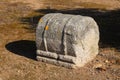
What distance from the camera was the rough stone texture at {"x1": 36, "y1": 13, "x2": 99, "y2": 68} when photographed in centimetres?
1120

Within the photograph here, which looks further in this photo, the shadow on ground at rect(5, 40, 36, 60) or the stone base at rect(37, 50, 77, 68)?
the shadow on ground at rect(5, 40, 36, 60)

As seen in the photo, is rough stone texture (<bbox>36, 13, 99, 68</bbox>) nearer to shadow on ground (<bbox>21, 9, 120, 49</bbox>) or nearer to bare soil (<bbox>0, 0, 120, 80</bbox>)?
bare soil (<bbox>0, 0, 120, 80</bbox>)

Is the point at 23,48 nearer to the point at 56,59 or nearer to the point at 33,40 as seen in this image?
the point at 33,40

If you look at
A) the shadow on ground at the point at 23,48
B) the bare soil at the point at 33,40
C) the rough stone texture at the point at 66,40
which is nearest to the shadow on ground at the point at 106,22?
the bare soil at the point at 33,40

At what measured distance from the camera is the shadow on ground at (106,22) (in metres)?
14.6

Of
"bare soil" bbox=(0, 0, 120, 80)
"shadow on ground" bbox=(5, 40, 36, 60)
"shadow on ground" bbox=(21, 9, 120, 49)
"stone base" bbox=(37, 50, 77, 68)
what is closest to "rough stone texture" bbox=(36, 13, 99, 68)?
"stone base" bbox=(37, 50, 77, 68)

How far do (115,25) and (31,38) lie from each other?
17.1ft

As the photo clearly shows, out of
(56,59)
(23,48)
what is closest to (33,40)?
(23,48)

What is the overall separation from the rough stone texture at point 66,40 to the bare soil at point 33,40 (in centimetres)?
34

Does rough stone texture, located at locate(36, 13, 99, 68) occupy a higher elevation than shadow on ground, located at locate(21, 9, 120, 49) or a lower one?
higher

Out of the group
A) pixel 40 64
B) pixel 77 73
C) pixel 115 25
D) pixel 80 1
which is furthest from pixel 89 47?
pixel 80 1

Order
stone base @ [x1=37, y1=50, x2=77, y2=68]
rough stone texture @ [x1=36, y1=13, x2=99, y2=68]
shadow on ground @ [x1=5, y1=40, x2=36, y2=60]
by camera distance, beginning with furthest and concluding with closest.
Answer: shadow on ground @ [x1=5, y1=40, x2=36, y2=60] < stone base @ [x1=37, y1=50, x2=77, y2=68] < rough stone texture @ [x1=36, y1=13, x2=99, y2=68]

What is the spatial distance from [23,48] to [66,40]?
343 cm

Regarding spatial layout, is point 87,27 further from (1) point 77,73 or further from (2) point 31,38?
(2) point 31,38
